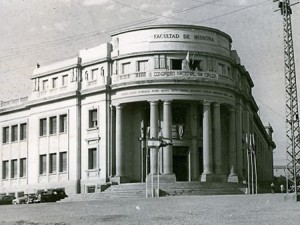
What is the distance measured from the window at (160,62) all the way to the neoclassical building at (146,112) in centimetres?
8

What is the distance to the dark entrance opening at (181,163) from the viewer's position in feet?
170

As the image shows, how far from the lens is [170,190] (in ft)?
147

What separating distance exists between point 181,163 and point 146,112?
5.38 meters

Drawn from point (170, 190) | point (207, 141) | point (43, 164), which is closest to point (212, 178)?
point (207, 141)

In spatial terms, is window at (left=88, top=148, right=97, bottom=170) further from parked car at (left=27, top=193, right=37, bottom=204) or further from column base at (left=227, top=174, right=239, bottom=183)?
column base at (left=227, top=174, right=239, bottom=183)

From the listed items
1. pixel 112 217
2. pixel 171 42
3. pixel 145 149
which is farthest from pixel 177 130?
pixel 112 217

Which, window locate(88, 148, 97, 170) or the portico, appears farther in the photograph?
window locate(88, 148, 97, 170)

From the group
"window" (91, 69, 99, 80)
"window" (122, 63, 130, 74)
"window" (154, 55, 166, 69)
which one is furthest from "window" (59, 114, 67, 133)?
"window" (154, 55, 166, 69)

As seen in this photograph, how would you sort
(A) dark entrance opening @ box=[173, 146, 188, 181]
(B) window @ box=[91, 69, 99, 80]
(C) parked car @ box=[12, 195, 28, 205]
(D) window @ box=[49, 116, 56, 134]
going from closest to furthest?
(C) parked car @ box=[12, 195, 28, 205]
(A) dark entrance opening @ box=[173, 146, 188, 181]
(B) window @ box=[91, 69, 99, 80]
(D) window @ box=[49, 116, 56, 134]

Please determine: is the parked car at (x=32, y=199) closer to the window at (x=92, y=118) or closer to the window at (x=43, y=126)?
the window at (x=92, y=118)

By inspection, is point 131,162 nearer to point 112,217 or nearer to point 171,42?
point 171,42

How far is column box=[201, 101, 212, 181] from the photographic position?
1971 inches

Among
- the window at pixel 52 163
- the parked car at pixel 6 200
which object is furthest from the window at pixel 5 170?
the parked car at pixel 6 200

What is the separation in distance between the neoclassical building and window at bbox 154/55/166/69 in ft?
0.27
